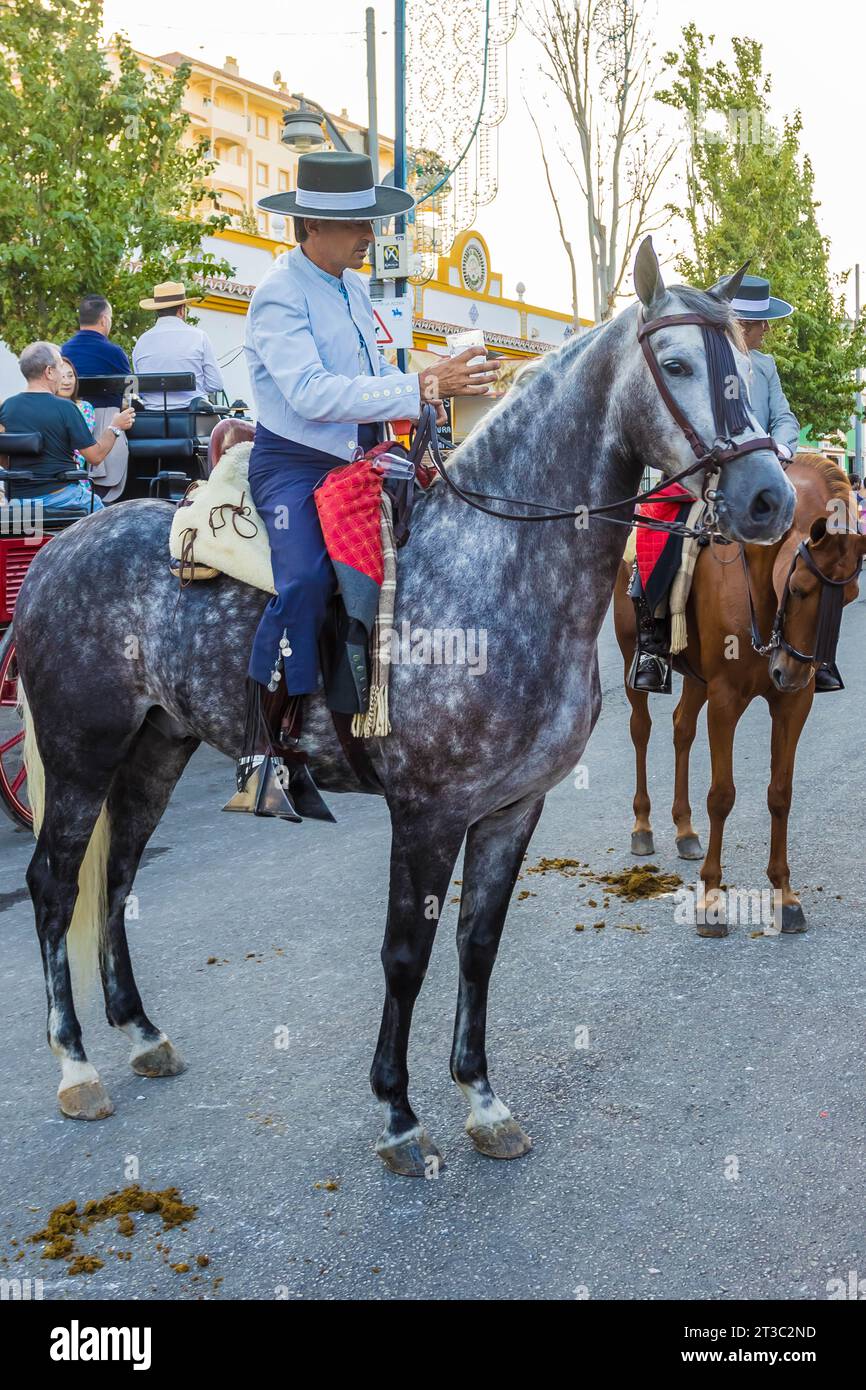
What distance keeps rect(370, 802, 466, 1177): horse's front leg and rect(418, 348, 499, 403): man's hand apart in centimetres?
110

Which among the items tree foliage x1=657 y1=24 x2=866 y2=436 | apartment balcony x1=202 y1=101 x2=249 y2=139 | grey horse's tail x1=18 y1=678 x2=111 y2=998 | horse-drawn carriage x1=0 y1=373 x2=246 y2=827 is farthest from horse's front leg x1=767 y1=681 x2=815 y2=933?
apartment balcony x1=202 y1=101 x2=249 y2=139

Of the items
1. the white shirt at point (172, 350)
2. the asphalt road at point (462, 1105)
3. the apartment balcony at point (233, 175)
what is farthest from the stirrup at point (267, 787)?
the apartment balcony at point (233, 175)

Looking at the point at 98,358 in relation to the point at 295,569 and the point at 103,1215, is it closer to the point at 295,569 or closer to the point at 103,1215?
the point at 295,569

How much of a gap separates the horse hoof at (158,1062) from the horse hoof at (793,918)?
254 centimetres

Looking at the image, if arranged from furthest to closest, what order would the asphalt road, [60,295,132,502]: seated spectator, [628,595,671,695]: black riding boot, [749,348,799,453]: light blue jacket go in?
[60,295,132,502]: seated spectator, [749,348,799,453]: light blue jacket, [628,595,671,695]: black riding boot, the asphalt road

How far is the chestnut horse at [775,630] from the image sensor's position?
5047 mm

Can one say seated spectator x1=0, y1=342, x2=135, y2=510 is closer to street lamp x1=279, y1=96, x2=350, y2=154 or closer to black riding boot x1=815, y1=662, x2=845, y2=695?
black riding boot x1=815, y1=662, x2=845, y2=695

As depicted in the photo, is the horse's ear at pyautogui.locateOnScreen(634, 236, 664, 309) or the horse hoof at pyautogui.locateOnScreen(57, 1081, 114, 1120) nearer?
the horse's ear at pyautogui.locateOnScreen(634, 236, 664, 309)

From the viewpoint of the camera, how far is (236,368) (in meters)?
22.7

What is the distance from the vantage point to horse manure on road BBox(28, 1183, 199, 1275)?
2957 millimetres

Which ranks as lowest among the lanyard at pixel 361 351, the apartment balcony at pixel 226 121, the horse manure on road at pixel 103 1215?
the horse manure on road at pixel 103 1215

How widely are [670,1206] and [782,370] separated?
29.7 meters

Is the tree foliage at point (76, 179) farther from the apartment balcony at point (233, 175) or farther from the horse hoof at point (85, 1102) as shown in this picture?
the apartment balcony at point (233, 175)
